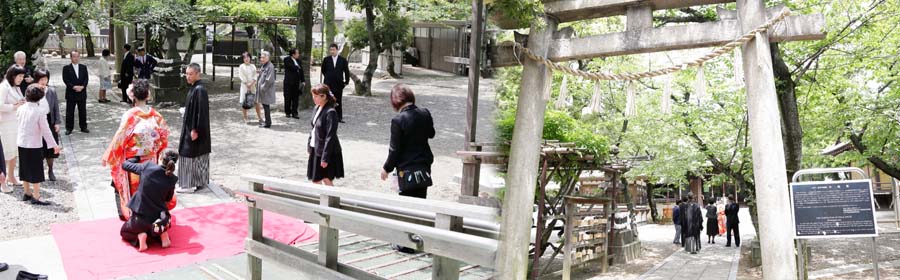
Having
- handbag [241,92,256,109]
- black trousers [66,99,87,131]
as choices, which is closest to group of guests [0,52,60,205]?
black trousers [66,99,87,131]

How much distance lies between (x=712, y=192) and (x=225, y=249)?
102 ft

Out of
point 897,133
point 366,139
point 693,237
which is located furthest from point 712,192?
point 366,139

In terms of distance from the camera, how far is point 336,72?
4.85 m

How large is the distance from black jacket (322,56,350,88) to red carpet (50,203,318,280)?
1.06 m

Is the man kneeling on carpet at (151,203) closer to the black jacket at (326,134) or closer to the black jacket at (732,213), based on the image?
the black jacket at (326,134)

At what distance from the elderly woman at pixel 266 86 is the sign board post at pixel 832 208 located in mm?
4375

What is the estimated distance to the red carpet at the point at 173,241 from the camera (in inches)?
172

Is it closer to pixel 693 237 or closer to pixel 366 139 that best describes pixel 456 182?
pixel 366 139

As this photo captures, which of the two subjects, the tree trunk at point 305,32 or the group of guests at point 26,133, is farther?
the group of guests at point 26,133

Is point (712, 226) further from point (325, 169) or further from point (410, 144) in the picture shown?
point (410, 144)

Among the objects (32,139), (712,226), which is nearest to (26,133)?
(32,139)

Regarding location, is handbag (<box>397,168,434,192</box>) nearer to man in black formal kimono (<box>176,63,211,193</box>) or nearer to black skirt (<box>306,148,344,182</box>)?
black skirt (<box>306,148,344,182</box>)

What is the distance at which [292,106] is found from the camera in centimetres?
517

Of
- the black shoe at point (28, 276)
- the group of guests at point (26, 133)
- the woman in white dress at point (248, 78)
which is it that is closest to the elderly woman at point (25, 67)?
the group of guests at point (26, 133)
